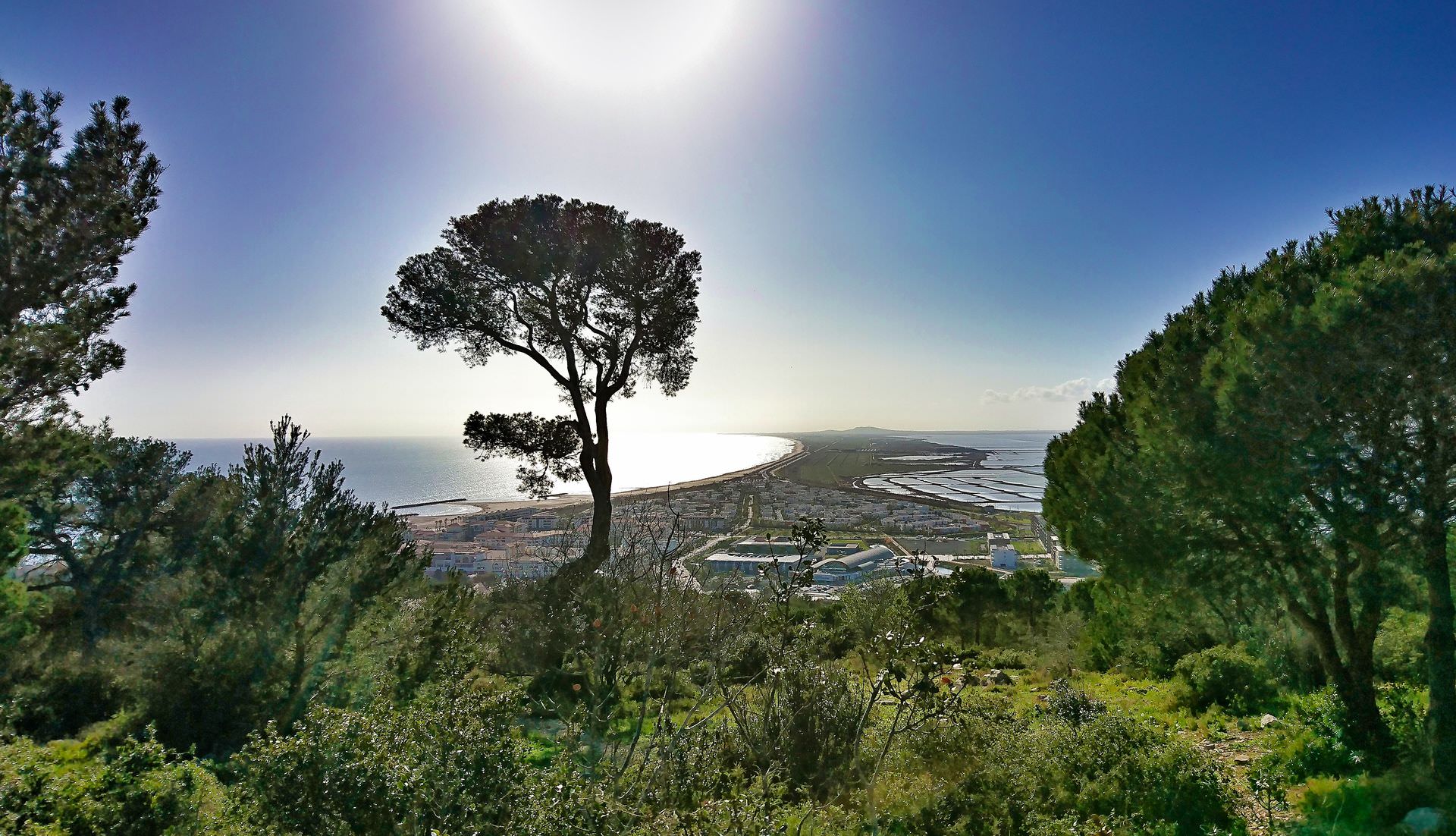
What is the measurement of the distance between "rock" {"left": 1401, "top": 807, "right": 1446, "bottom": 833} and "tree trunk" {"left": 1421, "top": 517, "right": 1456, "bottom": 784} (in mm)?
1275

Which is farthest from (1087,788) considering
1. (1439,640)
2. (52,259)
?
(52,259)

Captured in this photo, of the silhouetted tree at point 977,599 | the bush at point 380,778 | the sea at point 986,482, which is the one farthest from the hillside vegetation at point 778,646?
the sea at point 986,482

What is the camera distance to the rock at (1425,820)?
304cm

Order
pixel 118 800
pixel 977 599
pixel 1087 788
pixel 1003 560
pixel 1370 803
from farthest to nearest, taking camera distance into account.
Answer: pixel 1003 560, pixel 977 599, pixel 1087 788, pixel 1370 803, pixel 118 800

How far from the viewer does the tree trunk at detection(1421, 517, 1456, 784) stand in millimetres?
4055

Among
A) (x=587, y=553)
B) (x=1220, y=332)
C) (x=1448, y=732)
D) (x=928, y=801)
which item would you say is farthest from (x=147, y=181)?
(x=1448, y=732)

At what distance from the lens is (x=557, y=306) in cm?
802

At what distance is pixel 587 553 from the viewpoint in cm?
759

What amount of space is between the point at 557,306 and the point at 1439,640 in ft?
30.6

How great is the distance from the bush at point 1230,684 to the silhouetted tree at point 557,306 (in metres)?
7.92

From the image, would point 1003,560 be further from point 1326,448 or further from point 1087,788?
point 1087,788

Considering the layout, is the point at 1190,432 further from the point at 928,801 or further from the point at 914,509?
the point at 914,509

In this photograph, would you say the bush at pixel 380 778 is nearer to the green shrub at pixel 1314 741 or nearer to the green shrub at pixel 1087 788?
the green shrub at pixel 1087 788

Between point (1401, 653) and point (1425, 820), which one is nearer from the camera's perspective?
point (1425, 820)
